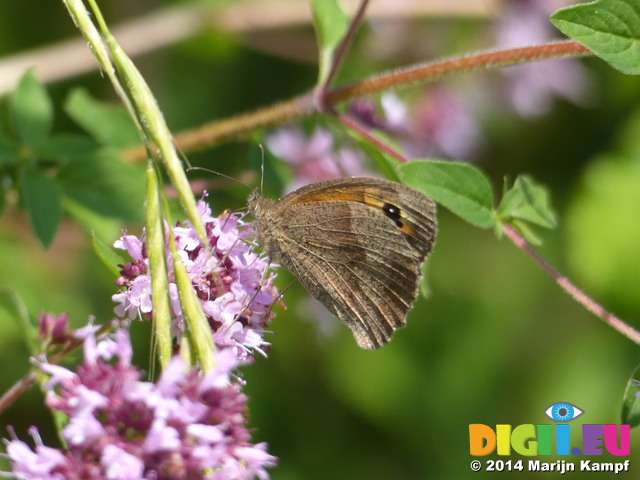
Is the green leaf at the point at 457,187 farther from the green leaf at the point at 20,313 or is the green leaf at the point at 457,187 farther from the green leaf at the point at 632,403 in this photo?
the green leaf at the point at 20,313

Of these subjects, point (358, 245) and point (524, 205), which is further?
point (358, 245)

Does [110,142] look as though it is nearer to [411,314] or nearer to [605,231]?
[411,314]

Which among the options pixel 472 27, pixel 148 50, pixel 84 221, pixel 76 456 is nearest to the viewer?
pixel 76 456

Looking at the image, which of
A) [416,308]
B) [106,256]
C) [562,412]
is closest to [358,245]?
[106,256]

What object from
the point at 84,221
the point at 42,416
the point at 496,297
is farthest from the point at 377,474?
the point at 84,221

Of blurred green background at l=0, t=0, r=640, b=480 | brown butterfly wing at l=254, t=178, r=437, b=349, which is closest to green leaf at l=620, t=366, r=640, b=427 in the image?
brown butterfly wing at l=254, t=178, r=437, b=349

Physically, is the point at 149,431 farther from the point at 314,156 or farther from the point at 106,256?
the point at 314,156
